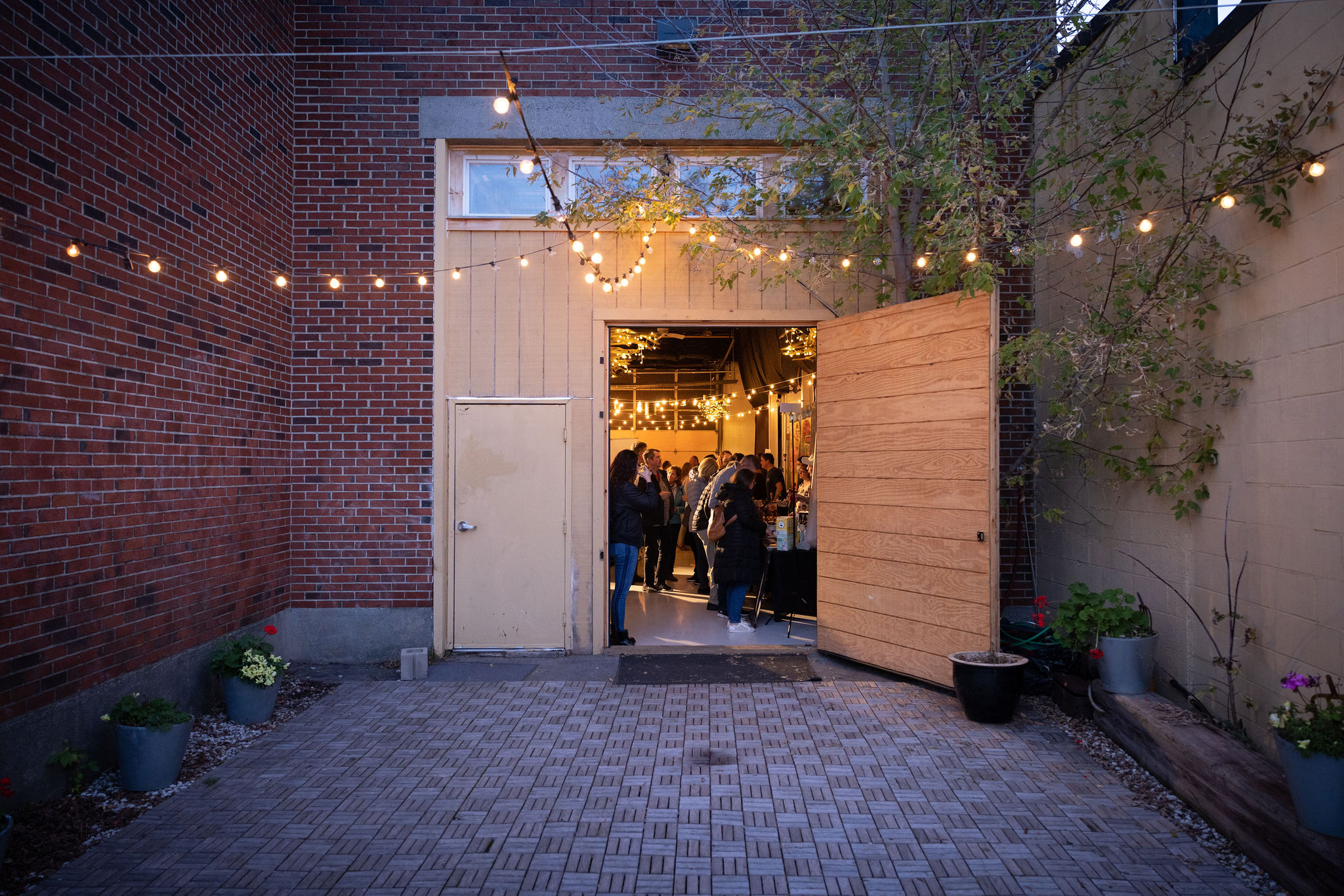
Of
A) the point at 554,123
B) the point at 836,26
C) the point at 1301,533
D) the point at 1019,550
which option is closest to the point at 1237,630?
the point at 1301,533

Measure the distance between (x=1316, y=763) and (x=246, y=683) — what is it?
218 inches

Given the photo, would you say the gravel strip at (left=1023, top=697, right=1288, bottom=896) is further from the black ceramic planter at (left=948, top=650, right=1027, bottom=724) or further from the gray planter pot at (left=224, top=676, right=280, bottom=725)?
the gray planter pot at (left=224, top=676, right=280, bottom=725)

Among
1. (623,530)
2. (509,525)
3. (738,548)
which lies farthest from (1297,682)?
(509,525)

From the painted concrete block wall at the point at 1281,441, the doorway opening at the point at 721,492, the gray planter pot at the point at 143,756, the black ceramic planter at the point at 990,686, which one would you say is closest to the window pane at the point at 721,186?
the doorway opening at the point at 721,492

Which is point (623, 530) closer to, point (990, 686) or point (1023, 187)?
point (990, 686)

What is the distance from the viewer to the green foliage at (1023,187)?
4.73 m

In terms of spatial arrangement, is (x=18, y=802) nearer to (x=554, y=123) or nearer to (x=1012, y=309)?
(x=554, y=123)

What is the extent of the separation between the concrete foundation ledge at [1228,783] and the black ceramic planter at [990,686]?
0.47 metres

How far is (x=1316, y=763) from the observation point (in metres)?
3.10

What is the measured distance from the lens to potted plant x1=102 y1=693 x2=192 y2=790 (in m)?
4.20

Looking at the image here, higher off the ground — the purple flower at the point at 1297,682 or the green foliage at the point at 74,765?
the purple flower at the point at 1297,682

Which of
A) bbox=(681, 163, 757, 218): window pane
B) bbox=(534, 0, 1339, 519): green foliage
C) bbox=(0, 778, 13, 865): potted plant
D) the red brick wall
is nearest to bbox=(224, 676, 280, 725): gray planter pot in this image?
the red brick wall

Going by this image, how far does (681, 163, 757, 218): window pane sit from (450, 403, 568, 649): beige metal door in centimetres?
210

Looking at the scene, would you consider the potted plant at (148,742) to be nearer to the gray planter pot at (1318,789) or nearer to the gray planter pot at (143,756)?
the gray planter pot at (143,756)
